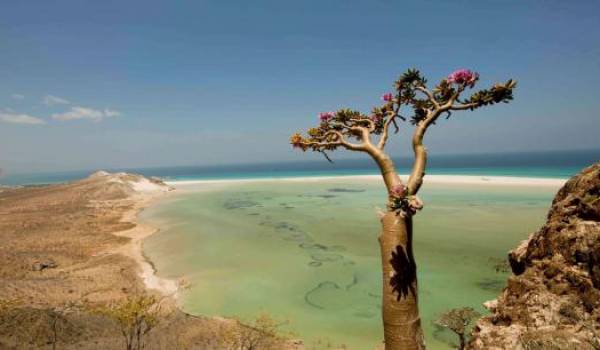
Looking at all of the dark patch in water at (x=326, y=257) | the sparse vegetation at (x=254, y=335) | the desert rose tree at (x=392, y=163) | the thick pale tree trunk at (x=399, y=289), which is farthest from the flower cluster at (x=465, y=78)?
the dark patch in water at (x=326, y=257)

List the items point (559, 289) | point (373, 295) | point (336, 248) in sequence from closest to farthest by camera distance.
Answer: point (559, 289)
point (373, 295)
point (336, 248)

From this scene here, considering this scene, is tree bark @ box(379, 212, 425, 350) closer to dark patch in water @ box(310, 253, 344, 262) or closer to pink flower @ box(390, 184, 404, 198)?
pink flower @ box(390, 184, 404, 198)

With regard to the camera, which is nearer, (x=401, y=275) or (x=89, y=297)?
(x=401, y=275)

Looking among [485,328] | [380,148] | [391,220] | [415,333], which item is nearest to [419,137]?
[380,148]

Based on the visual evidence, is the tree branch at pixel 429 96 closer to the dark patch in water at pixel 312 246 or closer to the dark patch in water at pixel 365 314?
the dark patch in water at pixel 365 314

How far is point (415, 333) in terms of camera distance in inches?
196

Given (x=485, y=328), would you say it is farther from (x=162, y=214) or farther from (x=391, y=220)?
(x=162, y=214)

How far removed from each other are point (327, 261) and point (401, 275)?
21946mm

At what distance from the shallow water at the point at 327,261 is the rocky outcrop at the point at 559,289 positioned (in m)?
9.59

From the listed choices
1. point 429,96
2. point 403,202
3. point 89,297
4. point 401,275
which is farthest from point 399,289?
point 89,297

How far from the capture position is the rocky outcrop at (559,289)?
488 cm

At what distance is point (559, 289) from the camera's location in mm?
5320

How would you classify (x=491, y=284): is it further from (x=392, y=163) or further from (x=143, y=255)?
(x=143, y=255)

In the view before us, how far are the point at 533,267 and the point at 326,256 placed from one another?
22233mm
